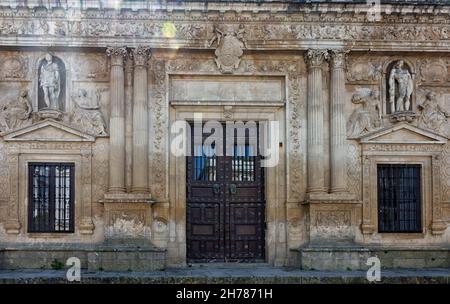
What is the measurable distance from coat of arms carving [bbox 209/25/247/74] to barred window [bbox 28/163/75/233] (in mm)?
5276

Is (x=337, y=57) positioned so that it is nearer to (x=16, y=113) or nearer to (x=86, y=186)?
(x=86, y=186)

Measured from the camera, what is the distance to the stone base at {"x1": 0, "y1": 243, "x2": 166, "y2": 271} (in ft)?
65.1

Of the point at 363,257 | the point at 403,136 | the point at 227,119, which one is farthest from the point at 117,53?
the point at 363,257

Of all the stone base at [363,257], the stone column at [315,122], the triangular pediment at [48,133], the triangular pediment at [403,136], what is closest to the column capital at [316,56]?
the stone column at [315,122]

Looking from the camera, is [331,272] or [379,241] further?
[379,241]

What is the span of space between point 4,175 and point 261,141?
7325 mm

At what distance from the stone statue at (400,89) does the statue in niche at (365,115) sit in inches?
17.0

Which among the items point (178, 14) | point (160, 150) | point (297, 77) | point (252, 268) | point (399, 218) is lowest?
point (252, 268)

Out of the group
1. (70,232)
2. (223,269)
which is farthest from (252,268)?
(70,232)

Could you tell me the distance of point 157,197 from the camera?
68.3 ft

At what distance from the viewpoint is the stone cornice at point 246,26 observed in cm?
2055

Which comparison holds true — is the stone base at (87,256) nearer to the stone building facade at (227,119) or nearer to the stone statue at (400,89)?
the stone building facade at (227,119)

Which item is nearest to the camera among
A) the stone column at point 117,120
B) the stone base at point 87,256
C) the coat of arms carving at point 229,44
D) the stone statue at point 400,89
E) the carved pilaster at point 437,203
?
the stone base at point 87,256

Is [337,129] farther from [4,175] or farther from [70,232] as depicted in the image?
[4,175]
